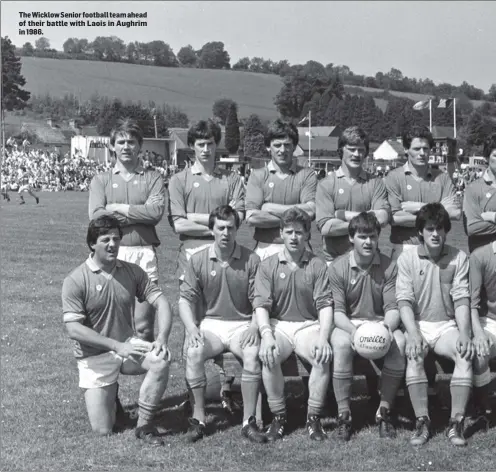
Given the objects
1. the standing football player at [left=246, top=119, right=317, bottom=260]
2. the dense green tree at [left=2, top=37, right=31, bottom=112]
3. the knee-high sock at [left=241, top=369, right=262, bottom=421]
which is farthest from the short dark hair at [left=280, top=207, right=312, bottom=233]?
the dense green tree at [left=2, top=37, right=31, bottom=112]

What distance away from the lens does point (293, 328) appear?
653cm

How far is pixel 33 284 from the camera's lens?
13414 mm

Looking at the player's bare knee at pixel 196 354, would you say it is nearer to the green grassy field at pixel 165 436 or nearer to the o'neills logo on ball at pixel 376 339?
the green grassy field at pixel 165 436

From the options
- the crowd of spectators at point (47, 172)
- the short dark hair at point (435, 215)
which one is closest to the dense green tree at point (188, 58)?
the crowd of spectators at point (47, 172)

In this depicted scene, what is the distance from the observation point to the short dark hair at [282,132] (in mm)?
7145

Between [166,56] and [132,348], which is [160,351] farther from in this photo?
[166,56]

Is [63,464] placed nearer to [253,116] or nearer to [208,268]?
[208,268]

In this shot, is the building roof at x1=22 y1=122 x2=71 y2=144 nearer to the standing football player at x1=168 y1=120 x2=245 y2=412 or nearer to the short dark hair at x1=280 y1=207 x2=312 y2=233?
the standing football player at x1=168 y1=120 x2=245 y2=412

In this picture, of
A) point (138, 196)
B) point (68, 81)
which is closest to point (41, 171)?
point (138, 196)

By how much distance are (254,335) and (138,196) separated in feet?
6.26

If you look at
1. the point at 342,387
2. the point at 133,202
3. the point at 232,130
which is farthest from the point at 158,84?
the point at 342,387

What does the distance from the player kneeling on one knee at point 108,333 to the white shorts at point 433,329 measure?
2136 millimetres

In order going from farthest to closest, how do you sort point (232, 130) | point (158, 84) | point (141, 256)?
point (158, 84) < point (232, 130) < point (141, 256)

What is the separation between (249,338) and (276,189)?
5.46 feet
